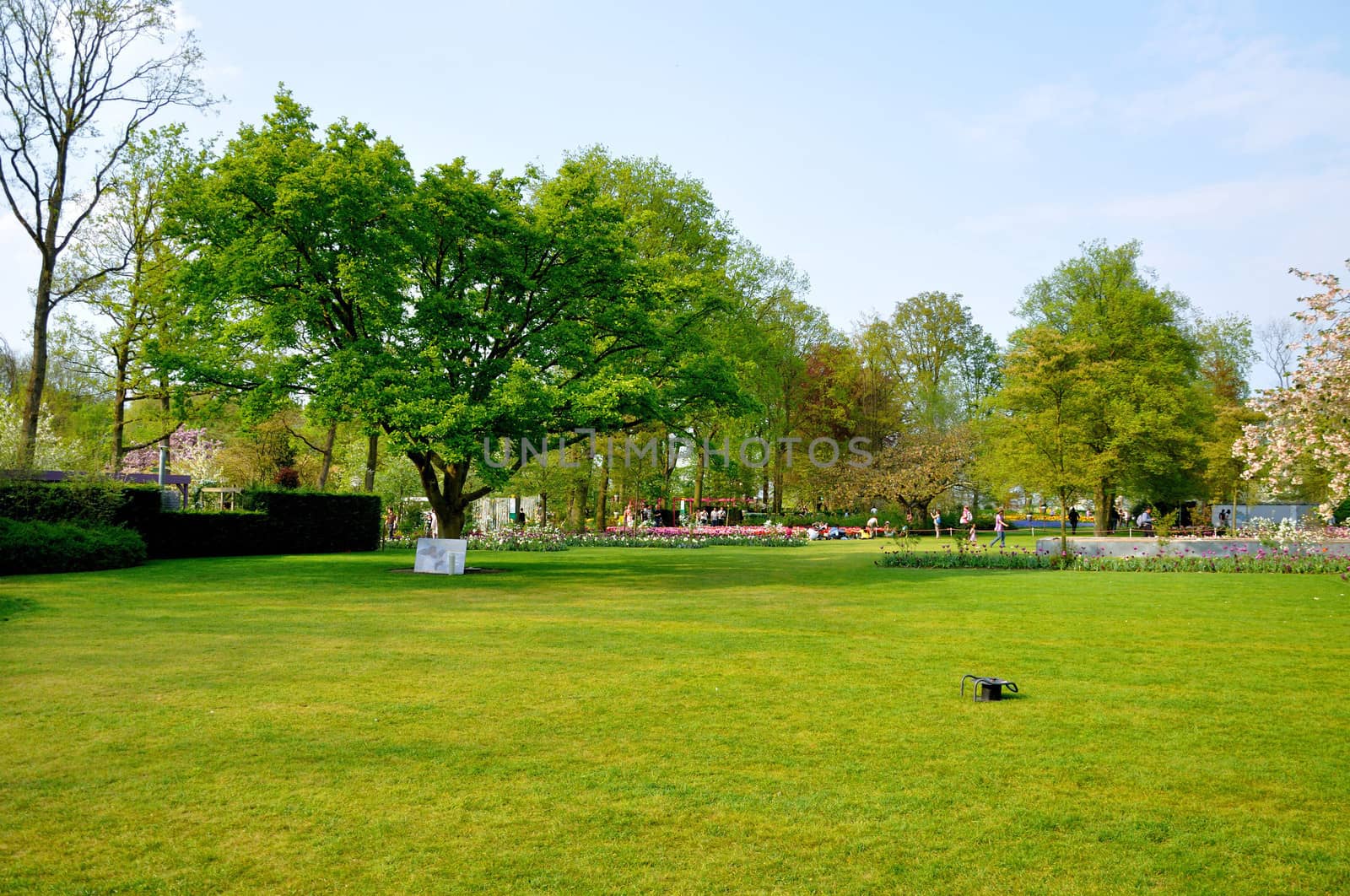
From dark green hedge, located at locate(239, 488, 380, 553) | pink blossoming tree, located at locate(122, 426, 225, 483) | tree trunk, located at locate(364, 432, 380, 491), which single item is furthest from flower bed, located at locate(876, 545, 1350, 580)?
pink blossoming tree, located at locate(122, 426, 225, 483)

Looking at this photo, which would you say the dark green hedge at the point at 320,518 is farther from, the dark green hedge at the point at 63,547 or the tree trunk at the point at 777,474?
the tree trunk at the point at 777,474

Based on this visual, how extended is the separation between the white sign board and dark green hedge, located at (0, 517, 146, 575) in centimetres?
687

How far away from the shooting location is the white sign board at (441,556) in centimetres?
2156

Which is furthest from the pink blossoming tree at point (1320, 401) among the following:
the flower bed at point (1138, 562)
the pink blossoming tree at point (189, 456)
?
the pink blossoming tree at point (189, 456)

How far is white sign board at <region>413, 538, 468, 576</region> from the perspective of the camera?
21.6 meters

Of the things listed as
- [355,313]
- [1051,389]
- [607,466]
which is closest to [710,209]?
[607,466]

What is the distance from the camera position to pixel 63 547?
20188 millimetres

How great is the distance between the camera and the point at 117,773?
19.2 ft

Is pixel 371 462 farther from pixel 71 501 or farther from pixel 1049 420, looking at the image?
pixel 1049 420

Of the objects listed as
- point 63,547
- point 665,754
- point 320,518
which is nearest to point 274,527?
point 320,518

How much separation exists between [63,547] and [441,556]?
8054 mm

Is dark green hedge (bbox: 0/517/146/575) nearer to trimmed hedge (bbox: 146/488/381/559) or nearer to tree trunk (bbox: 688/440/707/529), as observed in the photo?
trimmed hedge (bbox: 146/488/381/559)

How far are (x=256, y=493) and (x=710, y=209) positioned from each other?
22583 mm

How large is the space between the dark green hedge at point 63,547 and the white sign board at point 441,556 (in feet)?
22.5
